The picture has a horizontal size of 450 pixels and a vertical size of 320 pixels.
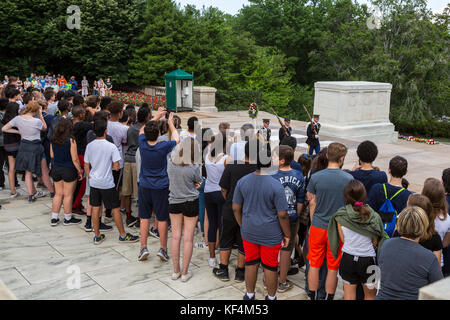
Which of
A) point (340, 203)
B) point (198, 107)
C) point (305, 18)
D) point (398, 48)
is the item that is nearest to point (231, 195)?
point (340, 203)

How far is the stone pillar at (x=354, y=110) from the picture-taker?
1783 centimetres

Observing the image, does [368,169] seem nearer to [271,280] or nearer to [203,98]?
[271,280]

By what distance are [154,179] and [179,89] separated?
1672 cm

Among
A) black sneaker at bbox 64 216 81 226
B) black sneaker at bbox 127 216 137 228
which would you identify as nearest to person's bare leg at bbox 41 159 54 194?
black sneaker at bbox 64 216 81 226

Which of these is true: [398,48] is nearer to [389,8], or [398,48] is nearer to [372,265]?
[389,8]

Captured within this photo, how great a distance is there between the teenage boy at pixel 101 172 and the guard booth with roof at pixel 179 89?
1539 centimetres

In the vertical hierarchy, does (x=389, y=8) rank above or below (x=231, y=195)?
above

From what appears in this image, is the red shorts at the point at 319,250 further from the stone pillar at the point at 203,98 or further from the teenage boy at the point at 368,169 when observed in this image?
the stone pillar at the point at 203,98

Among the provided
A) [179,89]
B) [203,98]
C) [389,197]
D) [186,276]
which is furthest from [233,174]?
[203,98]

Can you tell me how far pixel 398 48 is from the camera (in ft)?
118

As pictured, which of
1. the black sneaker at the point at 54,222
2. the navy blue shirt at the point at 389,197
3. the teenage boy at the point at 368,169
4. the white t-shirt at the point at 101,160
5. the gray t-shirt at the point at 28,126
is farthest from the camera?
the gray t-shirt at the point at 28,126

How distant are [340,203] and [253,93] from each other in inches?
990

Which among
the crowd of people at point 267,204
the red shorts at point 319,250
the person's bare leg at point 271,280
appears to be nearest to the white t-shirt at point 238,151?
the crowd of people at point 267,204

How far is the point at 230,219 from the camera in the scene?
18.1ft
